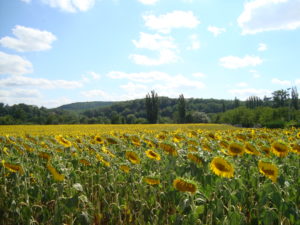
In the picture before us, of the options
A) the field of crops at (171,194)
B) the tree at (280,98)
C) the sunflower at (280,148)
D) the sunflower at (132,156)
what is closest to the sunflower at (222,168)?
the field of crops at (171,194)

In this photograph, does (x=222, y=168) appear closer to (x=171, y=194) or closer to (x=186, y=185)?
(x=171, y=194)

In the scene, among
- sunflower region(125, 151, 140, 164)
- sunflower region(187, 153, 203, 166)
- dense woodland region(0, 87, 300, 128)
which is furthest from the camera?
dense woodland region(0, 87, 300, 128)

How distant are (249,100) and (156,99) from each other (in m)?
54.7

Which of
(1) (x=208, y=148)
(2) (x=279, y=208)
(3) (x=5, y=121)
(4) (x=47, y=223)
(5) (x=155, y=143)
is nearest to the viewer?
(2) (x=279, y=208)

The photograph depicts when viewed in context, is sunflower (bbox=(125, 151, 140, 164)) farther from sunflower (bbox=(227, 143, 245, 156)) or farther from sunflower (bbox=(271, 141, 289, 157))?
sunflower (bbox=(271, 141, 289, 157))

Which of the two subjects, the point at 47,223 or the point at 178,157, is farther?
the point at 178,157

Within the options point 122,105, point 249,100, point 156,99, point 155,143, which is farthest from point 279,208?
point 122,105

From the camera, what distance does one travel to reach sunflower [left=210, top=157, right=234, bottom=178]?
7.38 feet

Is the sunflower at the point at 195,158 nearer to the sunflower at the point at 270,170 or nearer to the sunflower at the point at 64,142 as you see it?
the sunflower at the point at 270,170

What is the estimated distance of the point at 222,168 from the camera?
2.30 m

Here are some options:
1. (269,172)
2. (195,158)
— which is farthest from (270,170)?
(195,158)

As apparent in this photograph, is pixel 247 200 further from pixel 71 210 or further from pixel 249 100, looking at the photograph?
pixel 249 100

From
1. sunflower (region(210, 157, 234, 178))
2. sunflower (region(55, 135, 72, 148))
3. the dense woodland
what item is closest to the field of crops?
sunflower (region(210, 157, 234, 178))

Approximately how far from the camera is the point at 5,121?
52562mm
